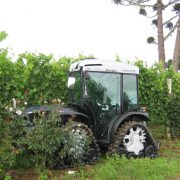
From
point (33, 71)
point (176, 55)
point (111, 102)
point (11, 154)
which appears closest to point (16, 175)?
point (11, 154)

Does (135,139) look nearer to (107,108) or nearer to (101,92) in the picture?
(107,108)

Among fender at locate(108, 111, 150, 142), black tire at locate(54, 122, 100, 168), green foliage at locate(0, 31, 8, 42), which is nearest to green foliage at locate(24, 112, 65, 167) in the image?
black tire at locate(54, 122, 100, 168)

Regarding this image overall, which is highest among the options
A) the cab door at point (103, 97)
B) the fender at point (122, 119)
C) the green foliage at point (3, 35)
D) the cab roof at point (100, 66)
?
the green foliage at point (3, 35)

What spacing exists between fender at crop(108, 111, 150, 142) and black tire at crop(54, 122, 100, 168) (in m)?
0.63

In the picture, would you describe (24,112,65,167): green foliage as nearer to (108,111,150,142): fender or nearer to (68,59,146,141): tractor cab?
(68,59,146,141): tractor cab

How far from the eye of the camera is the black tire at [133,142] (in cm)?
902

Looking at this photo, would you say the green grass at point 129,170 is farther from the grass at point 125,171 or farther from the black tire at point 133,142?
the black tire at point 133,142

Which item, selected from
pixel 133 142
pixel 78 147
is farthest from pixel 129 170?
pixel 133 142

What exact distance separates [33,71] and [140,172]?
4401 mm

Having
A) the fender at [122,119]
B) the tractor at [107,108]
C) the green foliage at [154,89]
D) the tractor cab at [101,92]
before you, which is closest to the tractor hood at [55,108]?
the tractor at [107,108]

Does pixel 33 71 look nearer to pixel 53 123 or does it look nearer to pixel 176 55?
pixel 53 123

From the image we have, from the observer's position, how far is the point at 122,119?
9273mm

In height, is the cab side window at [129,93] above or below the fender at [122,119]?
above

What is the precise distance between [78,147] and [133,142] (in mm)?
1767
